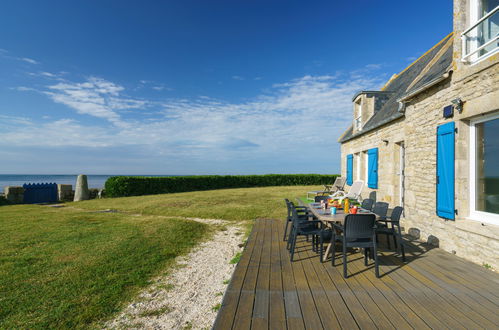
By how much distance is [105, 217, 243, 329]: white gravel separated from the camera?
9.17 feet

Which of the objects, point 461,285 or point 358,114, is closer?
point 461,285

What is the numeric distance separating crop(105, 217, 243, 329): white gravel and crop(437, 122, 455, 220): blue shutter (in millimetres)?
3897

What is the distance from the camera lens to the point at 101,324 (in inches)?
107

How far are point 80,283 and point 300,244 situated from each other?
3.74 meters

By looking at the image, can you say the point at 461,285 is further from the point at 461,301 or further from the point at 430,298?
the point at 430,298

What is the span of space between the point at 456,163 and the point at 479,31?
2213mm

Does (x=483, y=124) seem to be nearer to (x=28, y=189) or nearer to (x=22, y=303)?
(x=22, y=303)

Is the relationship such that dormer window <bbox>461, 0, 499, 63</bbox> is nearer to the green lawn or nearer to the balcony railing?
the balcony railing

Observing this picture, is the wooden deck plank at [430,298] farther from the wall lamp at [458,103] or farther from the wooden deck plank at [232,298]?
the wall lamp at [458,103]

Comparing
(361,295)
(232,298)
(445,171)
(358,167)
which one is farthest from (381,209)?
(358,167)

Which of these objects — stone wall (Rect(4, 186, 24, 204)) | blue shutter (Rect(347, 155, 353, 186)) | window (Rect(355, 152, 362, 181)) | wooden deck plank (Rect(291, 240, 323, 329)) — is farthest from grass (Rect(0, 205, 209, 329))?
blue shutter (Rect(347, 155, 353, 186))

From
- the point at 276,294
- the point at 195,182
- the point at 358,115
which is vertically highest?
the point at 358,115

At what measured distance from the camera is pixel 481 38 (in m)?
4.19

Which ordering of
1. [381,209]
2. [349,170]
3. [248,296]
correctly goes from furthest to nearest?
[349,170]
[381,209]
[248,296]
